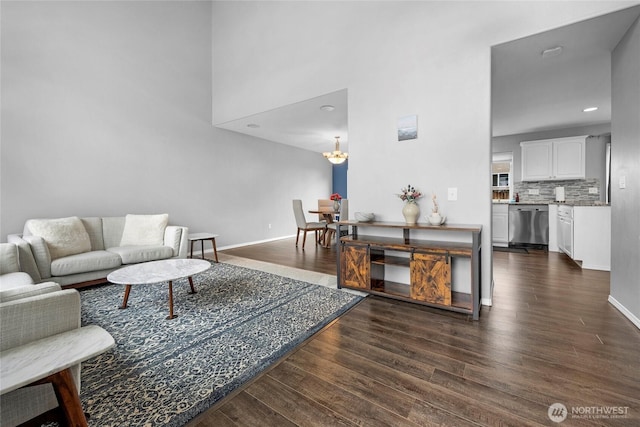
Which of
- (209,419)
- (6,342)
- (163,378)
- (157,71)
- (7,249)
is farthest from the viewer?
(157,71)

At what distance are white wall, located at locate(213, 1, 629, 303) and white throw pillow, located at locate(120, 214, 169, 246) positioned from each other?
101 inches

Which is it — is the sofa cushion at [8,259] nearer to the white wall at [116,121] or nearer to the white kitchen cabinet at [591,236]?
the white wall at [116,121]

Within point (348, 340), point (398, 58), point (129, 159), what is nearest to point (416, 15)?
point (398, 58)

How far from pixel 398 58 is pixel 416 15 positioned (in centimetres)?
44

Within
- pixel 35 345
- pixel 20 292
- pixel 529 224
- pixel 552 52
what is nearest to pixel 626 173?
pixel 552 52

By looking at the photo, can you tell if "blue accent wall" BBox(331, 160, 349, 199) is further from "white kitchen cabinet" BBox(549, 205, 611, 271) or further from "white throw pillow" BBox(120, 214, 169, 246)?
"white throw pillow" BBox(120, 214, 169, 246)

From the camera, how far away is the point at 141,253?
3.43 metres

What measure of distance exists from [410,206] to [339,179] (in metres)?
6.39

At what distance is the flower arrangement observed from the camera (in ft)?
9.25

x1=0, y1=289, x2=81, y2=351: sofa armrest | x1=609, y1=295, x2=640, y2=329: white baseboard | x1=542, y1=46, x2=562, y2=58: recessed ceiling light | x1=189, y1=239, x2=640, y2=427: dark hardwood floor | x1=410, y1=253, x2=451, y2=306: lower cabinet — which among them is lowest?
x1=189, y1=239, x2=640, y2=427: dark hardwood floor

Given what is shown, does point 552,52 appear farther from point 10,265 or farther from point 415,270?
point 10,265

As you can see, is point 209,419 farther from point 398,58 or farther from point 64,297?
point 398,58

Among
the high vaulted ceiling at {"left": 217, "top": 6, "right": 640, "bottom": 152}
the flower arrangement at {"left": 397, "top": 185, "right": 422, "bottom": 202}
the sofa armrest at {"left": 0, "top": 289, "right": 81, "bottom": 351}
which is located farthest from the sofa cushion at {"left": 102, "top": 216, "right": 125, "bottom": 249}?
the flower arrangement at {"left": 397, "top": 185, "right": 422, "bottom": 202}

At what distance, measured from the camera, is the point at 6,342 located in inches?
40.0
